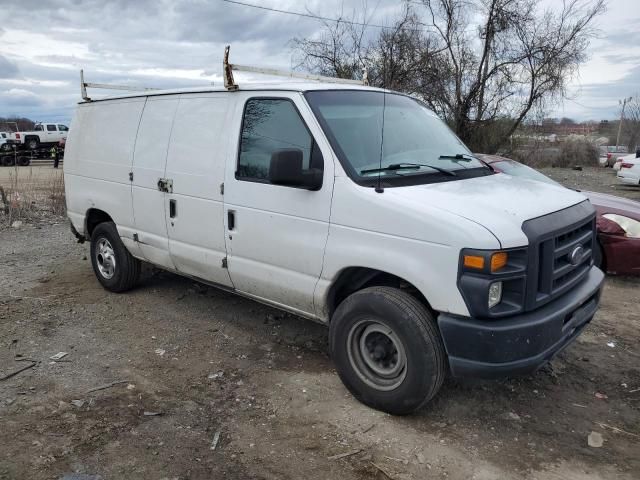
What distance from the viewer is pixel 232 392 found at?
153 inches

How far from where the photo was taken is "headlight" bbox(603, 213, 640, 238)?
6.16 meters

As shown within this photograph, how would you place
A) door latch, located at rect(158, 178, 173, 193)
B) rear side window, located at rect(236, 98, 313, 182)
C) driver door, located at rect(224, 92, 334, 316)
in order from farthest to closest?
1. door latch, located at rect(158, 178, 173, 193)
2. rear side window, located at rect(236, 98, 313, 182)
3. driver door, located at rect(224, 92, 334, 316)

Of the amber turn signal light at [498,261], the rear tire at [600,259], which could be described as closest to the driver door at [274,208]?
the amber turn signal light at [498,261]

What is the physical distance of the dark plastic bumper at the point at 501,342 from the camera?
3000mm

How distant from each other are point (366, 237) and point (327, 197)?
1.33 ft

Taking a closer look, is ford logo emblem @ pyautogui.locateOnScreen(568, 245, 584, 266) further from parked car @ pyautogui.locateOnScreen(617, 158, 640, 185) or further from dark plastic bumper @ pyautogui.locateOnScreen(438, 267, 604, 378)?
parked car @ pyautogui.locateOnScreen(617, 158, 640, 185)

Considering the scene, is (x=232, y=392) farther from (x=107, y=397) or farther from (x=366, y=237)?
(x=366, y=237)

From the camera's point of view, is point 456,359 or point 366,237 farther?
point 366,237

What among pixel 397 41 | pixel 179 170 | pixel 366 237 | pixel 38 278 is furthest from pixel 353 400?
pixel 397 41

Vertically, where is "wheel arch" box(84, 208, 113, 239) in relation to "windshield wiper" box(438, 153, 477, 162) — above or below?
below

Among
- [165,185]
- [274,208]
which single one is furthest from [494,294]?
[165,185]

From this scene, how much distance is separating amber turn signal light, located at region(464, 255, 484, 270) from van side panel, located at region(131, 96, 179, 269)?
9.63ft

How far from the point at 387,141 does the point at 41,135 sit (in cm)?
3342

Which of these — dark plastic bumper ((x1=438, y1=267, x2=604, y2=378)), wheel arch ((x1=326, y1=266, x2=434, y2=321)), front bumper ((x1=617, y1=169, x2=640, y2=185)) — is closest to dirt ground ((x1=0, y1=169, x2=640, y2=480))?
dark plastic bumper ((x1=438, y1=267, x2=604, y2=378))
